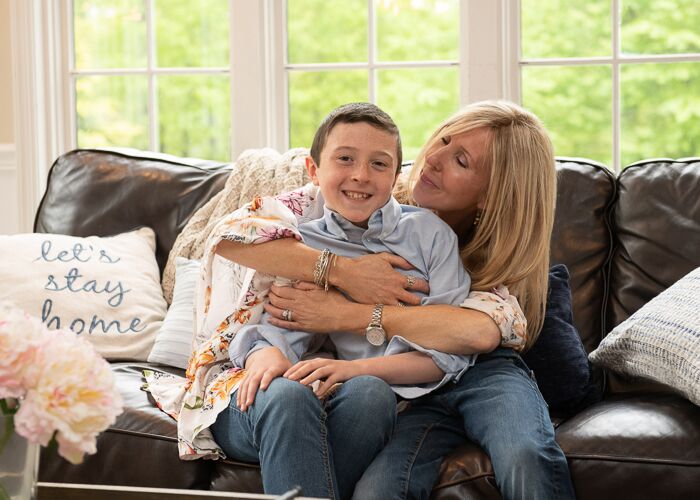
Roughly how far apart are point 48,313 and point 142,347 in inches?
10.0

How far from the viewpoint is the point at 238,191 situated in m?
2.73

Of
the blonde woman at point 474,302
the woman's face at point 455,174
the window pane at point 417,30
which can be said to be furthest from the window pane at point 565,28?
the woman's face at point 455,174

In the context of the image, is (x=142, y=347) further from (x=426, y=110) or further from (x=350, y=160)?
(x=426, y=110)

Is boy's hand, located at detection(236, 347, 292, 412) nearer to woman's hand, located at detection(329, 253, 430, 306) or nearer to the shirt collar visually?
woman's hand, located at detection(329, 253, 430, 306)

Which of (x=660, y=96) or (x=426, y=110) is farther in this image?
(x=426, y=110)

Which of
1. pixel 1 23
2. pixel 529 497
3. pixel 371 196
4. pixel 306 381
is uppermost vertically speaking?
pixel 1 23

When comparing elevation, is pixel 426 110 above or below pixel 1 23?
below

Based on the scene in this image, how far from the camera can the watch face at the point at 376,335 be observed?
2.02 meters

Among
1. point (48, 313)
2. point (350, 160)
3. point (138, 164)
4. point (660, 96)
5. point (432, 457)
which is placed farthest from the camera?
point (660, 96)

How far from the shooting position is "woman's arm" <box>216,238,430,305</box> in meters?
2.06

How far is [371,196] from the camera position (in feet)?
6.79

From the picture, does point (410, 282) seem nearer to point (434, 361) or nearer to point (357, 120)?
point (434, 361)

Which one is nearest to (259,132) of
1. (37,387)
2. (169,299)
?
(169,299)

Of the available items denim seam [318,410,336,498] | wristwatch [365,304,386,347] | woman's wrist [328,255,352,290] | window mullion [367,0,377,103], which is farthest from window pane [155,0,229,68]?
denim seam [318,410,336,498]
